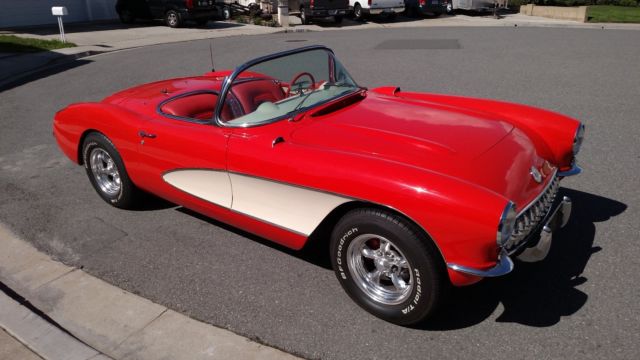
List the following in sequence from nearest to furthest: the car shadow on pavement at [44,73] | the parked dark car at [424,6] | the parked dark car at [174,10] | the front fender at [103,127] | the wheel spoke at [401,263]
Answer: the wheel spoke at [401,263] → the front fender at [103,127] → the car shadow on pavement at [44,73] → the parked dark car at [174,10] → the parked dark car at [424,6]

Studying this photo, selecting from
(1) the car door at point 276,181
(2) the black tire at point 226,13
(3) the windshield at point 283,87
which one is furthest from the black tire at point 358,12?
(1) the car door at point 276,181

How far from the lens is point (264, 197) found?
311 centimetres

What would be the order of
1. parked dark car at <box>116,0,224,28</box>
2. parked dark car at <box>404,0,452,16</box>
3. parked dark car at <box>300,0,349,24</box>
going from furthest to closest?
parked dark car at <box>404,0,452,16</box> < parked dark car at <box>300,0,349,24</box> < parked dark car at <box>116,0,224,28</box>

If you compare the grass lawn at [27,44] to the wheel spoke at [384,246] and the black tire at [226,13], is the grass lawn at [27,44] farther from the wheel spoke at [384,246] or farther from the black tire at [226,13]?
the wheel spoke at [384,246]

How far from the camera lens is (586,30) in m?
16.1

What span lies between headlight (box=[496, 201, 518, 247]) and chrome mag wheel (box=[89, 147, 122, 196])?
10.6ft

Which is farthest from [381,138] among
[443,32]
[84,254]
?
[443,32]

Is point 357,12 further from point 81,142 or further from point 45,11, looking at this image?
point 81,142

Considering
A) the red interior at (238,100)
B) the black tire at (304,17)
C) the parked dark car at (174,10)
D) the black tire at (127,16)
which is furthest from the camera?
the black tire at (127,16)

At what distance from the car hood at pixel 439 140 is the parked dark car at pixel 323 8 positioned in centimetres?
1634

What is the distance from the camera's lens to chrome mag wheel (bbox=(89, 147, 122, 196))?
429 centimetres

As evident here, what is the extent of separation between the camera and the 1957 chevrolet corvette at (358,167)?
2.49 metres

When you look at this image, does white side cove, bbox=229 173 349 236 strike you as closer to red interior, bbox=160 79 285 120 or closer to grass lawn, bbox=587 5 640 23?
red interior, bbox=160 79 285 120

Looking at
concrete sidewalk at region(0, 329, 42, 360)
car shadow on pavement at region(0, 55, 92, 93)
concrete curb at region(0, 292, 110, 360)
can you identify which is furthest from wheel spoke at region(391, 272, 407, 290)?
car shadow on pavement at region(0, 55, 92, 93)
